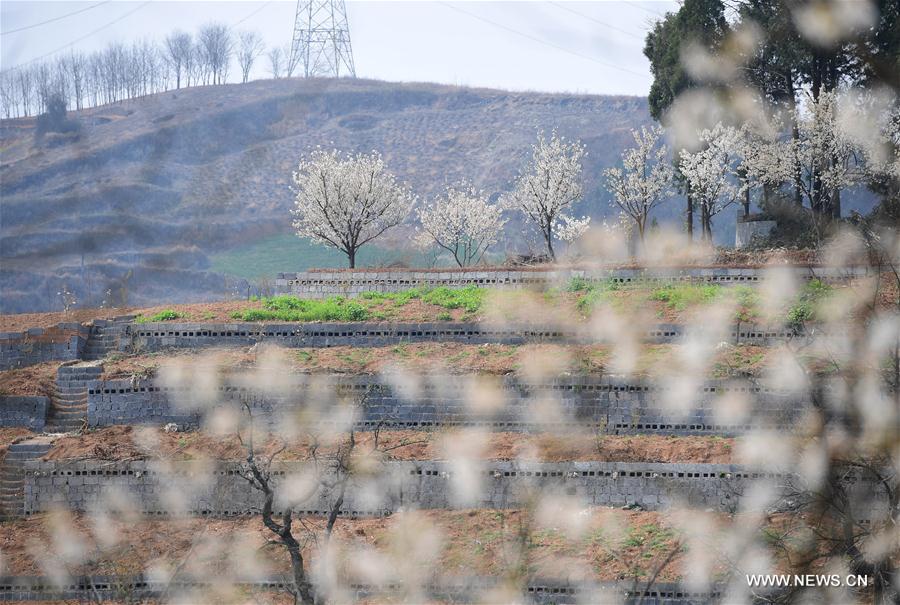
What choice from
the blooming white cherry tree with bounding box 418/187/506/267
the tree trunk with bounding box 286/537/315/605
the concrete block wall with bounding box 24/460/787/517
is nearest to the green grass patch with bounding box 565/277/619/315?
the concrete block wall with bounding box 24/460/787/517

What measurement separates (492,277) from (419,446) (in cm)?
1052

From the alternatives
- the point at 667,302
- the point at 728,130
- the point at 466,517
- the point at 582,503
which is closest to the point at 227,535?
the point at 466,517

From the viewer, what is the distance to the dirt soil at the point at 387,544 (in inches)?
884

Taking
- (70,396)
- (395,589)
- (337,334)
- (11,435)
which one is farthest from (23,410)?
(395,589)

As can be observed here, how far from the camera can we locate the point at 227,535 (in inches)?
977

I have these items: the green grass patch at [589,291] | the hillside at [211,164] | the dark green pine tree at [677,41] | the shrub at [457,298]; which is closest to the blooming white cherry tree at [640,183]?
the dark green pine tree at [677,41]

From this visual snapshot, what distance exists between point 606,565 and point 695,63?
24.7 m

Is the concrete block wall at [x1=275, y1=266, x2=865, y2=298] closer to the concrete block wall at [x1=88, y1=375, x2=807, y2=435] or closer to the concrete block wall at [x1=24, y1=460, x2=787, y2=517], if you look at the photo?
the concrete block wall at [x1=88, y1=375, x2=807, y2=435]

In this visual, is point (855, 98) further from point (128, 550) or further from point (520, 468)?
point (128, 550)

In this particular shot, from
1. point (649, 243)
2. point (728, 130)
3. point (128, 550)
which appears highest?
point (728, 130)

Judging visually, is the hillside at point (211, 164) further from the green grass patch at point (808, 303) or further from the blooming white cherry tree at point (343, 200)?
the green grass patch at point (808, 303)

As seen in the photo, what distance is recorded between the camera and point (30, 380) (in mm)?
30953

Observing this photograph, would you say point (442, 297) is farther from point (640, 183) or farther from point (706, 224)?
point (640, 183)

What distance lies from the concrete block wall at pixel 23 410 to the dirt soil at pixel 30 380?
0.29 m
